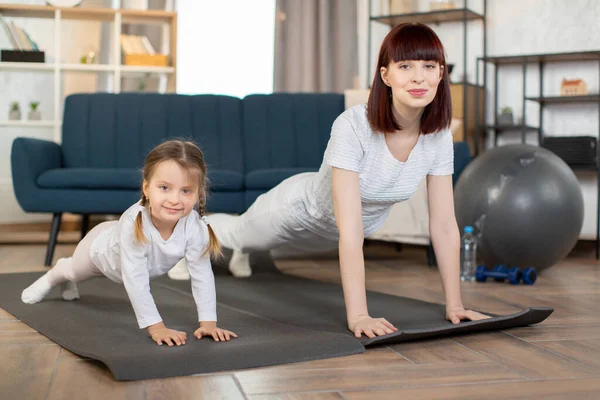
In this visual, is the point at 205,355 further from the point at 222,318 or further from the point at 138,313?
the point at 222,318

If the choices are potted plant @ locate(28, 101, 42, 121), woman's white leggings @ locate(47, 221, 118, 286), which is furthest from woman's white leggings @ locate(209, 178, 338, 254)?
potted plant @ locate(28, 101, 42, 121)

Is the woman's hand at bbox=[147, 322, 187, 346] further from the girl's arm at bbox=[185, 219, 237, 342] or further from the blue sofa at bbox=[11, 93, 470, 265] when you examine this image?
the blue sofa at bbox=[11, 93, 470, 265]

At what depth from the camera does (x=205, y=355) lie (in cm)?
159

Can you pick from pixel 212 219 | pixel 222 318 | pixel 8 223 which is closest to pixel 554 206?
pixel 212 219

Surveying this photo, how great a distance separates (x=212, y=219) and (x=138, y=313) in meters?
1.23

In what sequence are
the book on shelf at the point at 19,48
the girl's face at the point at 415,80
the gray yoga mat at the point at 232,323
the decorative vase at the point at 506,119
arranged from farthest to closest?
the book on shelf at the point at 19,48, the decorative vase at the point at 506,119, the girl's face at the point at 415,80, the gray yoga mat at the point at 232,323

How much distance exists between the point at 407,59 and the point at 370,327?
2.15ft

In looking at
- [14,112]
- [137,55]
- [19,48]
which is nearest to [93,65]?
[137,55]

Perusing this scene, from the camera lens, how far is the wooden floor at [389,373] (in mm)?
1350

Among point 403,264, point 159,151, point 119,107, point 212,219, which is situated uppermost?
point 119,107

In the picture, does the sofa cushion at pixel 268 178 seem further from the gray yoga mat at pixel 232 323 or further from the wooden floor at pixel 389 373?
the wooden floor at pixel 389 373

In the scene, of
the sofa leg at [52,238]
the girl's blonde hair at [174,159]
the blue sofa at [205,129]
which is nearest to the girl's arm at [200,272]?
the girl's blonde hair at [174,159]

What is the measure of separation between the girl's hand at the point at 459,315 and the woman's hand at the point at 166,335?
0.71m

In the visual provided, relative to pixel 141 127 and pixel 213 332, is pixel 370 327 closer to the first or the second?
pixel 213 332
